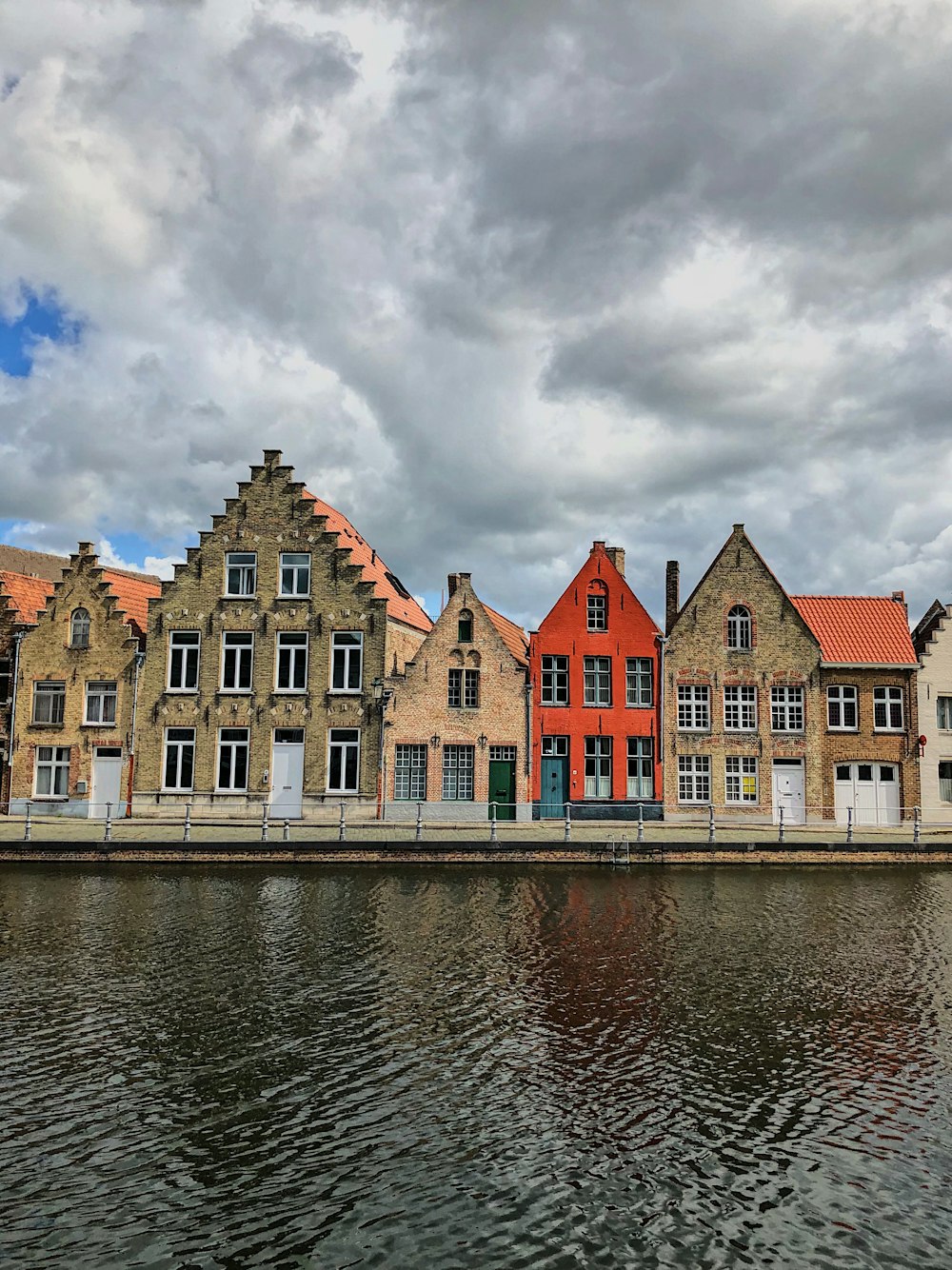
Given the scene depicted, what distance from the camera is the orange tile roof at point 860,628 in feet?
122

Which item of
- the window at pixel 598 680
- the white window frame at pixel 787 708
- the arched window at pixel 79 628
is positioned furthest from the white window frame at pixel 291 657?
the white window frame at pixel 787 708

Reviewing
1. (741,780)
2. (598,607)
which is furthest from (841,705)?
(598,607)

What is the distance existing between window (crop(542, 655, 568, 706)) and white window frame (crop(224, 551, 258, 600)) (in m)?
11.7

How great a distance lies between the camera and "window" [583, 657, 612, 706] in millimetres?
37000

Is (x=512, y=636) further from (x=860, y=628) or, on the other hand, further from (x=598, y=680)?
(x=860, y=628)

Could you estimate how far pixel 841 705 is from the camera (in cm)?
3703

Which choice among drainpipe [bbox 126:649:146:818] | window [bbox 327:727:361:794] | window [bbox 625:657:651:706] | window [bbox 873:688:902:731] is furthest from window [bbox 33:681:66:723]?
window [bbox 873:688:902:731]

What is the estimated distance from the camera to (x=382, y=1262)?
8.09 m

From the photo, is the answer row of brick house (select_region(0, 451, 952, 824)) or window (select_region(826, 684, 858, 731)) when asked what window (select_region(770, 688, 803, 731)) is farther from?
window (select_region(826, 684, 858, 731))

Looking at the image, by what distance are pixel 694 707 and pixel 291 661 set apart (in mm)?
15717

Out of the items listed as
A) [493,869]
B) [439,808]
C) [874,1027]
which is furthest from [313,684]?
[874,1027]

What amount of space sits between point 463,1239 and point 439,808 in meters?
26.2

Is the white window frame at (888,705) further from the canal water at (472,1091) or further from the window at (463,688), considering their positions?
the canal water at (472,1091)

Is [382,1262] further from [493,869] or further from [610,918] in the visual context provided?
[493,869]
